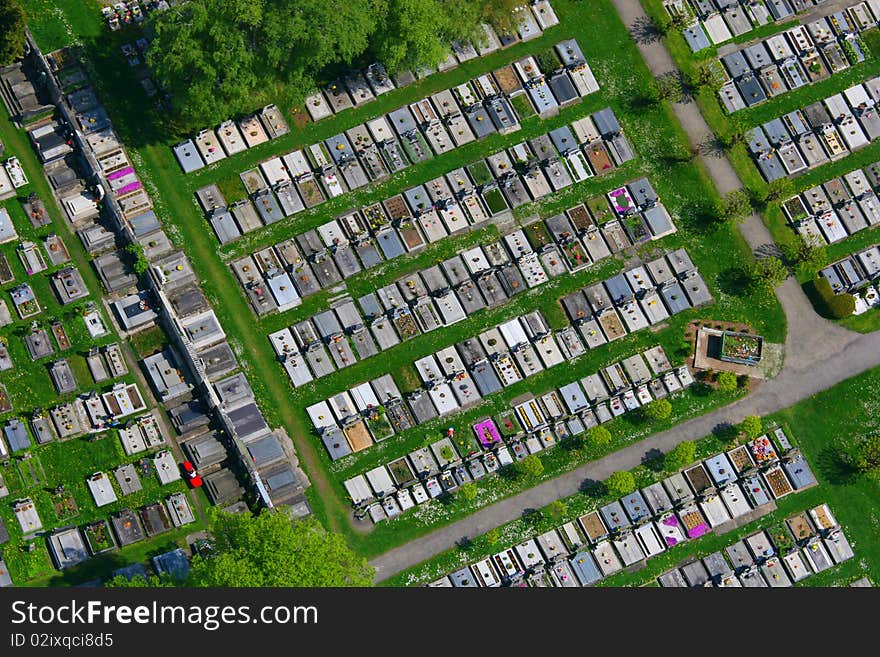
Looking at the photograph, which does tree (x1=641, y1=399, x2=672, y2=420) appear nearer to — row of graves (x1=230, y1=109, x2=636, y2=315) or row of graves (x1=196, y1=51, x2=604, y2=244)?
row of graves (x1=230, y1=109, x2=636, y2=315)

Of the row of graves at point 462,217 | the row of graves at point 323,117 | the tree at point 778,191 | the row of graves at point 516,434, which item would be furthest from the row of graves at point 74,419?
the tree at point 778,191

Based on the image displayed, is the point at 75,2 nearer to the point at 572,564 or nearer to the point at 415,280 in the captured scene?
the point at 415,280

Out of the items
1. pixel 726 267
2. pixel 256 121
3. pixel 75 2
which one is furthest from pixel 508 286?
pixel 75 2

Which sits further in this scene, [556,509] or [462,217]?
[462,217]

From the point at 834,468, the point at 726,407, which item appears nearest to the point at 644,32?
the point at 726,407

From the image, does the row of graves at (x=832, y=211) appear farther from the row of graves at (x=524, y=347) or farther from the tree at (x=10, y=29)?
the tree at (x=10, y=29)

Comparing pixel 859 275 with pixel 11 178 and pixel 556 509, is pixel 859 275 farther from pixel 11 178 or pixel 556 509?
pixel 11 178
